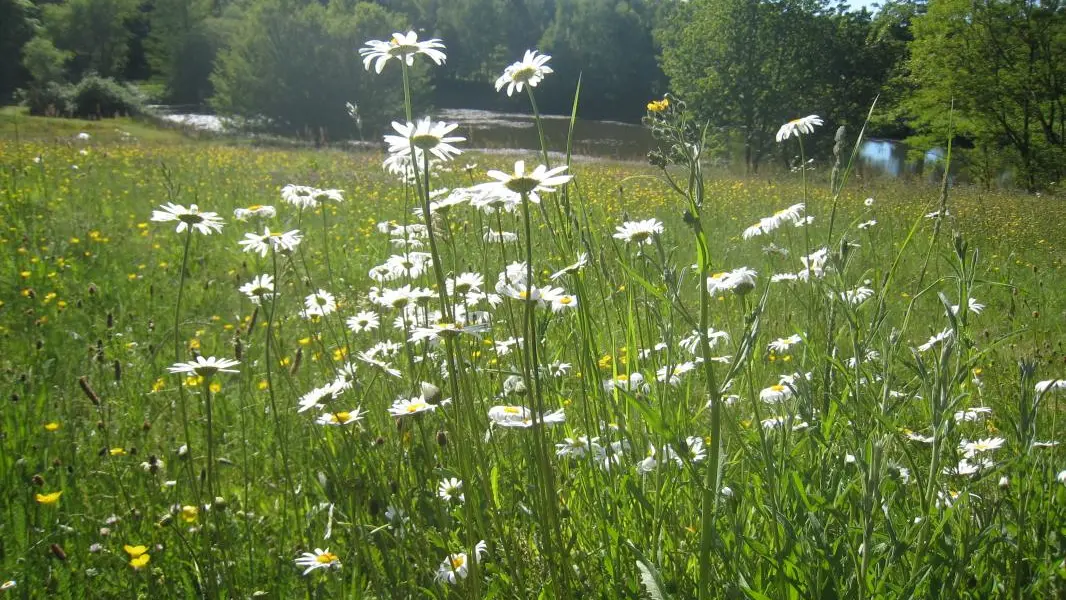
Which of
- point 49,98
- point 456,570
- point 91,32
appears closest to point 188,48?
point 91,32

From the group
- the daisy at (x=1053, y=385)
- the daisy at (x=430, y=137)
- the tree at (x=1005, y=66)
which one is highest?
the tree at (x=1005, y=66)

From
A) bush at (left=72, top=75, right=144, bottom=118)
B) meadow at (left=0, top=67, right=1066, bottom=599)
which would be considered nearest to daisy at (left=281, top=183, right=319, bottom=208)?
meadow at (left=0, top=67, right=1066, bottom=599)

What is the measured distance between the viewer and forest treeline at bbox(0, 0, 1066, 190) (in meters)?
18.2

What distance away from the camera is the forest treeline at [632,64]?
18234 mm

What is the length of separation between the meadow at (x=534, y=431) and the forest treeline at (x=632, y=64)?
0.51 m

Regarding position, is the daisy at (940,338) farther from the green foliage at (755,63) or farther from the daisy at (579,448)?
the green foliage at (755,63)

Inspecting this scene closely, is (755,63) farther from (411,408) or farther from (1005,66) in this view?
(411,408)

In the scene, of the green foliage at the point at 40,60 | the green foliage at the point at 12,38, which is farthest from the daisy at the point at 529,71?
the green foliage at the point at 40,60

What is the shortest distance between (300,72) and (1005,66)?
23.4m

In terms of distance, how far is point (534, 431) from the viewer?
0.94m

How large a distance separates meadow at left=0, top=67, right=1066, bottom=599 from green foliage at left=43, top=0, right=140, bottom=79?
47.9m

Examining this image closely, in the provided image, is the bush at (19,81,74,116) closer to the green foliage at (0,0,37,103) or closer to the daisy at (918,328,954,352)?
the green foliage at (0,0,37,103)

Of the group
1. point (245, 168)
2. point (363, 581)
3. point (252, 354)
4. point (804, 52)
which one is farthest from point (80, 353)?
point (804, 52)

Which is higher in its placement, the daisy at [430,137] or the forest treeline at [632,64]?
the forest treeline at [632,64]
